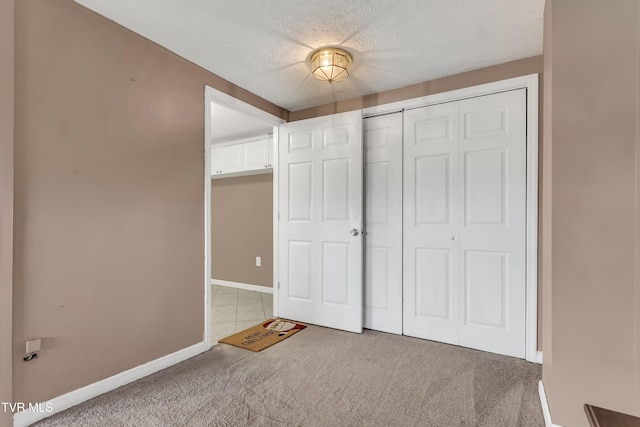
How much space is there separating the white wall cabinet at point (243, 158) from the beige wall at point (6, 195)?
2685 millimetres

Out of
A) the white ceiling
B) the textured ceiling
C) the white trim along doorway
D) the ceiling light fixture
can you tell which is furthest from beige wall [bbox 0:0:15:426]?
the white ceiling

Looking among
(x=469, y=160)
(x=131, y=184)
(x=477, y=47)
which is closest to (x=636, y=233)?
(x=469, y=160)

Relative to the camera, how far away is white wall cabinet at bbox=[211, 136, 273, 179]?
4.10 meters

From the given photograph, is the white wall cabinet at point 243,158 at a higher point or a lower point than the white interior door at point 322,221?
higher

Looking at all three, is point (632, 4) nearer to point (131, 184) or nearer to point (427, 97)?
point (427, 97)

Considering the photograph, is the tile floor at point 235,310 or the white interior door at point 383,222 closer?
the white interior door at point 383,222

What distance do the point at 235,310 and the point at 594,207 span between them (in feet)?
11.0

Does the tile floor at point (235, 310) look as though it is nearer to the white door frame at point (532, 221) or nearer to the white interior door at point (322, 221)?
the white interior door at point (322, 221)

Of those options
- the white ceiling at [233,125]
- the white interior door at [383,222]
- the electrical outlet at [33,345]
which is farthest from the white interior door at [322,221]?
the electrical outlet at [33,345]

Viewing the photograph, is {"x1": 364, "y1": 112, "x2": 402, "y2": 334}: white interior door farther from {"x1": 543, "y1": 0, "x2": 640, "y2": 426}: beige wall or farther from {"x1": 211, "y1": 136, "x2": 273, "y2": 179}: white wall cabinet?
{"x1": 211, "y1": 136, "x2": 273, "y2": 179}: white wall cabinet

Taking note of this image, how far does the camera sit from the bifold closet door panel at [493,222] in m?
2.33

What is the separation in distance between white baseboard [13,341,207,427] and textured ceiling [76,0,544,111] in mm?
2161

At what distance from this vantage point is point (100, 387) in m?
1.84

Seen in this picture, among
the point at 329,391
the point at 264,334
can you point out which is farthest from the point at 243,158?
the point at 329,391
